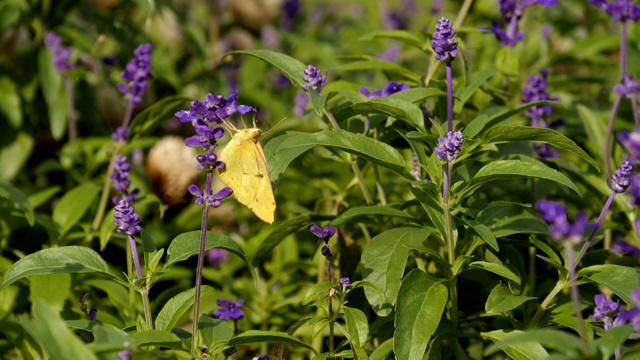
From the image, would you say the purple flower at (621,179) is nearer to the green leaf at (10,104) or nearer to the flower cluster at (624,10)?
the flower cluster at (624,10)

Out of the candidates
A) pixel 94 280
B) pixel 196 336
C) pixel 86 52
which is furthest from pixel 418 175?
pixel 86 52

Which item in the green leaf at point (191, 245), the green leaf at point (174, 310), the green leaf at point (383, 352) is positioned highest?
the green leaf at point (191, 245)

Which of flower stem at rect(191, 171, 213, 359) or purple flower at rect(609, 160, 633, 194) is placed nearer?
flower stem at rect(191, 171, 213, 359)

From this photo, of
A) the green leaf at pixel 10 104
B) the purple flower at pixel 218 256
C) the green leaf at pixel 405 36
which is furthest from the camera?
the green leaf at pixel 10 104

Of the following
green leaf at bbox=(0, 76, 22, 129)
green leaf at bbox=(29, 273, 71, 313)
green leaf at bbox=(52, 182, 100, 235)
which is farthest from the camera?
green leaf at bbox=(0, 76, 22, 129)

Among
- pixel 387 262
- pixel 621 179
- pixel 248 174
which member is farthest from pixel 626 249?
pixel 248 174

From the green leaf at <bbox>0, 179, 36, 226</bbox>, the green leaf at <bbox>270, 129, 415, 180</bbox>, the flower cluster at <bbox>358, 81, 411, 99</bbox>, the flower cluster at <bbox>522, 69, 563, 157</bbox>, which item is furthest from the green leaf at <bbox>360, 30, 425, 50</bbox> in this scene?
the green leaf at <bbox>0, 179, 36, 226</bbox>

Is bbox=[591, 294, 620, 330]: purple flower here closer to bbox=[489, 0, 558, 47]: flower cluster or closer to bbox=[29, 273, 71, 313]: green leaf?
bbox=[489, 0, 558, 47]: flower cluster

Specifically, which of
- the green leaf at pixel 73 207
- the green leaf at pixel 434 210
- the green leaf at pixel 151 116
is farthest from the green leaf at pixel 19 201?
the green leaf at pixel 434 210
